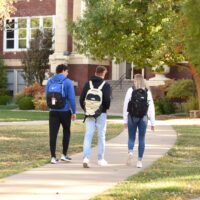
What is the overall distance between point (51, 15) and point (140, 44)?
16.5m

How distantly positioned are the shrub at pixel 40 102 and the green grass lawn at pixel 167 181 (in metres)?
21.6

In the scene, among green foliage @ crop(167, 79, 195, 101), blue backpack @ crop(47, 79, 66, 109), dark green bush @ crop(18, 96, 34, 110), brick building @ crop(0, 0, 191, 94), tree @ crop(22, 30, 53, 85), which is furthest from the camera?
tree @ crop(22, 30, 53, 85)

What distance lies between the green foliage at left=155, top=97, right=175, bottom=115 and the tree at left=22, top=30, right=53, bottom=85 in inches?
395

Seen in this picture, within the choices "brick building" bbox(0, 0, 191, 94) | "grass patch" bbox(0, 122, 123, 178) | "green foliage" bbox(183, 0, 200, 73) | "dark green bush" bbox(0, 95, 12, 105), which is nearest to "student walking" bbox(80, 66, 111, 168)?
"grass patch" bbox(0, 122, 123, 178)

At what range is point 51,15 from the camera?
42.5 meters

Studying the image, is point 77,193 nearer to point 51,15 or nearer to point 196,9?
point 196,9

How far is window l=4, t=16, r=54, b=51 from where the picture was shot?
42.8 meters

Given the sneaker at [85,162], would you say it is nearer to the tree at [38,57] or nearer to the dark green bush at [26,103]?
the dark green bush at [26,103]

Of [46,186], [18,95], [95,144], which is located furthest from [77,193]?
[18,95]

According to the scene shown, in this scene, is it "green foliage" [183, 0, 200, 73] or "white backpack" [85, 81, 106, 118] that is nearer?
"green foliage" [183, 0, 200, 73]

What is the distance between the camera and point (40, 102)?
35594 mm

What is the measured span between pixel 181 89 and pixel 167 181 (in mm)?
22160

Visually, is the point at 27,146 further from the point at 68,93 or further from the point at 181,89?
the point at 181,89

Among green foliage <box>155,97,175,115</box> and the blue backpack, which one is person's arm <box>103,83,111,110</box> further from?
green foliage <box>155,97,175,115</box>
